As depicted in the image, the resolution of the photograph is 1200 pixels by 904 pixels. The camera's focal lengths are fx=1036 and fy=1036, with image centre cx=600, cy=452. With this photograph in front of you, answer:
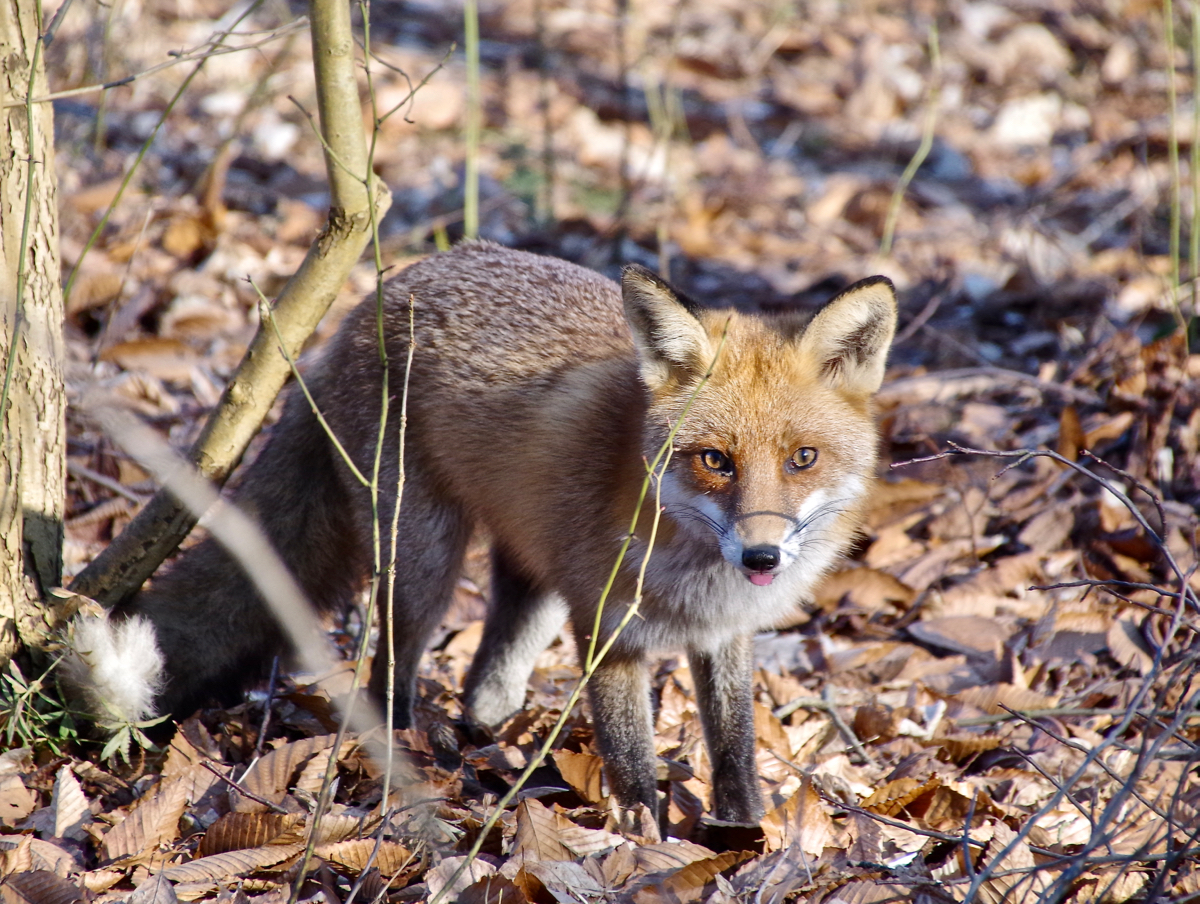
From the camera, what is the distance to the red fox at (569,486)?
314cm

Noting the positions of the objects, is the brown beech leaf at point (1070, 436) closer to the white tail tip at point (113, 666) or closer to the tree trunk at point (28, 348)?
the white tail tip at point (113, 666)

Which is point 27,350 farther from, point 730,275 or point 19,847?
point 730,275

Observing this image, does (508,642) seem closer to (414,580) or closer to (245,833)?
(414,580)

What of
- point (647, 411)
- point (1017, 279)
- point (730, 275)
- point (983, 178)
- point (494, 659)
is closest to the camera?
point (647, 411)

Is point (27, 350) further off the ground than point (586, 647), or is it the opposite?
point (27, 350)

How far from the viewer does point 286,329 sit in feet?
10.9

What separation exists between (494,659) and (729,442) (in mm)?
1613

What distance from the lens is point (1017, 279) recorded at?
21.7 feet

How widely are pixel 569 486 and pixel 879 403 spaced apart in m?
2.47

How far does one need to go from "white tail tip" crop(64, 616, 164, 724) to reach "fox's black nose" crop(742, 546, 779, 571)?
6.18 ft

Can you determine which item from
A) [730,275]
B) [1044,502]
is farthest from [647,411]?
[730,275]

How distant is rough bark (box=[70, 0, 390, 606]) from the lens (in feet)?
9.77

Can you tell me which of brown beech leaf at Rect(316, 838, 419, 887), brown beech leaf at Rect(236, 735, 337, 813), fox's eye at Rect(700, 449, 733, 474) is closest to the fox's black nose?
fox's eye at Rect(700, 449, 733, 474)

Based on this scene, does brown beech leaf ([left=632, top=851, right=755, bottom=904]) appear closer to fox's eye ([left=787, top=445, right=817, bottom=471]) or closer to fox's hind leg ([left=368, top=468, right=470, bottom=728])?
fox's eye ([left=787, top=445, right=817, bottom=471])
